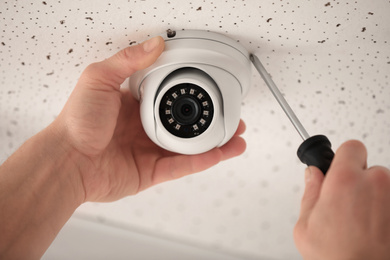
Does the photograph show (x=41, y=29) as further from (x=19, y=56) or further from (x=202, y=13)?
(x=202, y=13)

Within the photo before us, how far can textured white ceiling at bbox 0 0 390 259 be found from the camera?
74 cm

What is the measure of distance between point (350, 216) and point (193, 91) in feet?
1.20

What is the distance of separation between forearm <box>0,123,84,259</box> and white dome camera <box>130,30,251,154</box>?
0.23 meters

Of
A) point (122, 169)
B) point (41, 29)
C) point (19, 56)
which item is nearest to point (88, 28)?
point (41, 29)

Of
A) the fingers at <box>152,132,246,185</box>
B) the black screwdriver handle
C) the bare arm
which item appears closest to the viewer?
the black screwdriver handle

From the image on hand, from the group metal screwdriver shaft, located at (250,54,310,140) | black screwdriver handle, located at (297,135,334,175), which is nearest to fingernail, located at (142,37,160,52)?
metal screwdriver shaft, located at (250,54,310,140)

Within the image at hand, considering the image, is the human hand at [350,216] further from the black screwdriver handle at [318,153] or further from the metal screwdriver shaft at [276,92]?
the metal screwdriver shaft at [276,92]

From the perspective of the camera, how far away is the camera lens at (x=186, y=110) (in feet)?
2.46

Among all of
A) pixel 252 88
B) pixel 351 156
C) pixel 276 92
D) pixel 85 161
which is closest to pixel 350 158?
pixel 351 156

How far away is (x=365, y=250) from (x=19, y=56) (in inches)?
32.6

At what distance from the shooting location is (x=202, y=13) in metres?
0.74

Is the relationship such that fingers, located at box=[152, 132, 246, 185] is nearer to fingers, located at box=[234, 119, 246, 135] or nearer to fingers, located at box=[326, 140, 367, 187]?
fingers, located at box=[234, 119, 246, 135]

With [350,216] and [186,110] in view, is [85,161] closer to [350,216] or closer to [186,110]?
[186,110]

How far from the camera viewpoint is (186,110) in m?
0.77
